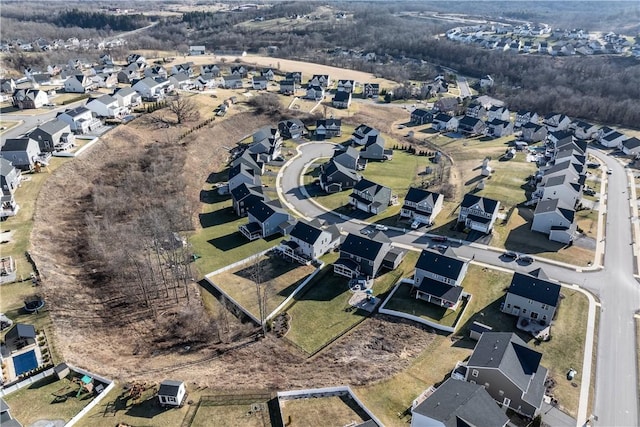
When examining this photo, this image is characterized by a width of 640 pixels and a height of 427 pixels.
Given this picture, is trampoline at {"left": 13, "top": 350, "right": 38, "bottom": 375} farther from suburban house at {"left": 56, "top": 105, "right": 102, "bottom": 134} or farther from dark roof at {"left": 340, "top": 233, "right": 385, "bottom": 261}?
suburban house at {"left": 56, "top": 105, "right": 102, "bottom": 134}

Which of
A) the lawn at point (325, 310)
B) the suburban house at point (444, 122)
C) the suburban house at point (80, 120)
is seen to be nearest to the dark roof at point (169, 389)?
the lawn at point (325, 310)

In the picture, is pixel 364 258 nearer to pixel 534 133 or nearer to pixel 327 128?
pixel 327 128

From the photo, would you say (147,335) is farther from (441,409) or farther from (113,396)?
(441,409)

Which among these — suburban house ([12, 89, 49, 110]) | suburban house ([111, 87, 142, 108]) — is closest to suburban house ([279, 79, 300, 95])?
suburban house ([111, 87, 142, 108])

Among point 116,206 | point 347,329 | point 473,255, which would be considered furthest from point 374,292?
point 116,206

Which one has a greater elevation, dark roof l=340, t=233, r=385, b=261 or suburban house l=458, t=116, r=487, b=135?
suburban house l=458, t=116, r=487, b=135

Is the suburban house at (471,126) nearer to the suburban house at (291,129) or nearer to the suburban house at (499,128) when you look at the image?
the suburban house at (499,128)
